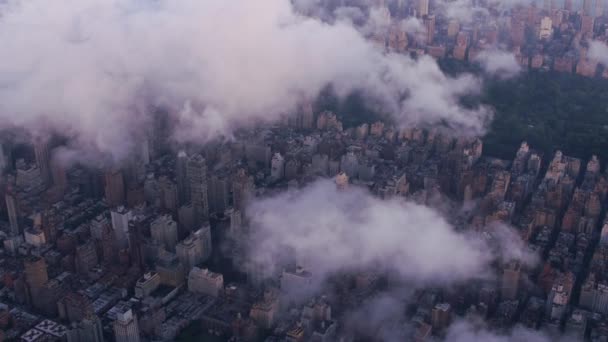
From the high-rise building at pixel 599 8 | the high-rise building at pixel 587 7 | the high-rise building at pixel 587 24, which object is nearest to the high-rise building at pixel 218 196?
the high-rise building at pixel 587 24

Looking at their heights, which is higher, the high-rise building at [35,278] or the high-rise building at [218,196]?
the high-rise building at [218,196]

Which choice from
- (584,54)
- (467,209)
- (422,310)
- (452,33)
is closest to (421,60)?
(452,33)

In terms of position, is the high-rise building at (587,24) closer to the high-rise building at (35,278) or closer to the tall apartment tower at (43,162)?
the tall apartment tower at (43,162)

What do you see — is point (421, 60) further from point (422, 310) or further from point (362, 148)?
point (422, 310)

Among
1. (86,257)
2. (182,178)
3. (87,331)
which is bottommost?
(87,331)

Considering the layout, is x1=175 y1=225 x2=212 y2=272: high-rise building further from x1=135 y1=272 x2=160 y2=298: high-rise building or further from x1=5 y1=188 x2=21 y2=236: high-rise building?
x1=5 y1=188 x2=21 y2=236: high-rise building

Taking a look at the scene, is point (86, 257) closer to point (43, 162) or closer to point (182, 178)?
point (182, 178)

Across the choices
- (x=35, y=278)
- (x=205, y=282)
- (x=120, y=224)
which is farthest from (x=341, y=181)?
(x=35, y=278)
